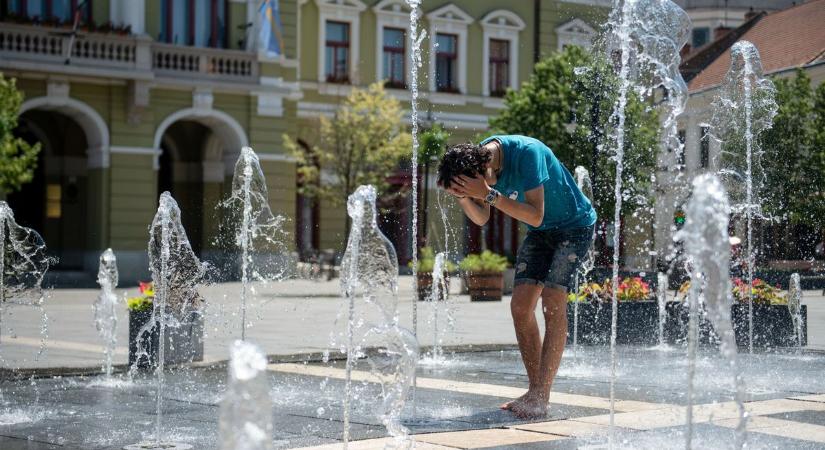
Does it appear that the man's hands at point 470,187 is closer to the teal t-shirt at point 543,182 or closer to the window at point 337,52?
the teal t-shirt at point 543,182

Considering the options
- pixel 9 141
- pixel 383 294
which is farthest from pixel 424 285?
pixel 383 294

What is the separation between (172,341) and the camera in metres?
9.32

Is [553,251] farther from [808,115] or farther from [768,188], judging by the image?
[808,115]

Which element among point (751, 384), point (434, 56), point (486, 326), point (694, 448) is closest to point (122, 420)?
point (694, 448)

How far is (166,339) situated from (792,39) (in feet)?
78.6

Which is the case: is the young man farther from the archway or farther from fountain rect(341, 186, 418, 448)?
the archway

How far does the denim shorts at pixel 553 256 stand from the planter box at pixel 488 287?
14.8 metres

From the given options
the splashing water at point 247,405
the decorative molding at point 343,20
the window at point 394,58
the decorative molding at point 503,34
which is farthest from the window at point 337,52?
the splashing water at point 247,405

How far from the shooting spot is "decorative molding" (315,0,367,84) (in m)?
34.6

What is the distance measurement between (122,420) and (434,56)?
31.5 meters

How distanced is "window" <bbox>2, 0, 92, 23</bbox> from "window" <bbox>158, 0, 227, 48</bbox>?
1.96m

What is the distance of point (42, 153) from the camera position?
109 ft

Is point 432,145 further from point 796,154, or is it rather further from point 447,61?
point 447,61

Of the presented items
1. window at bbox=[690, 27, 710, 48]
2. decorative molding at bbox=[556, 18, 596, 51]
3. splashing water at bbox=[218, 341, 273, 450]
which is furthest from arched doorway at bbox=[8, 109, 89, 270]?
window at bbox=[690, 27, 710, 48]
